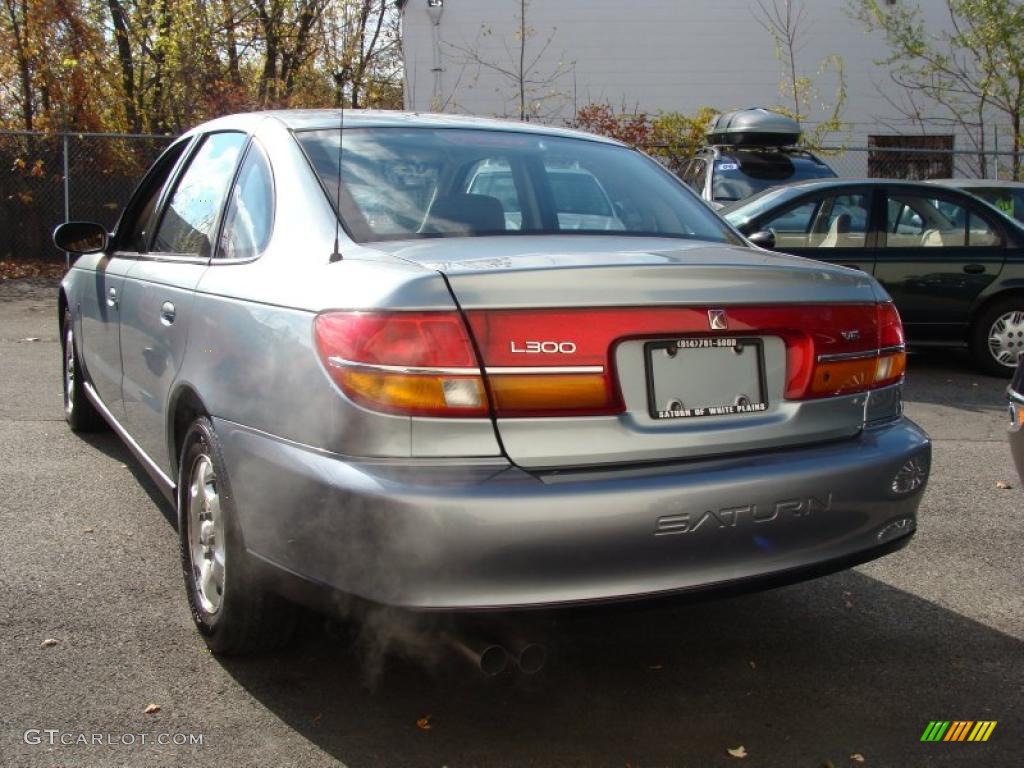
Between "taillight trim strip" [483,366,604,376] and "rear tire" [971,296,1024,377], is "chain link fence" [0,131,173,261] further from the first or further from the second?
"taillight trim strip" [483,366,604,376]

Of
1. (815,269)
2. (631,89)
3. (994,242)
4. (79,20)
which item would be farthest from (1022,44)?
A: (815,269)

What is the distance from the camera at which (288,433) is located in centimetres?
287

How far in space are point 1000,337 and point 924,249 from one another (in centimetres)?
99

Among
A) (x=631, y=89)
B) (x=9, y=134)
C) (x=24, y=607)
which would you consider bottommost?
(x=24, y=607)

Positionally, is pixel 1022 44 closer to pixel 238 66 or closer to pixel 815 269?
pixel 238 66

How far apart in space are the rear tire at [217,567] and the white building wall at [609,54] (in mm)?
18919

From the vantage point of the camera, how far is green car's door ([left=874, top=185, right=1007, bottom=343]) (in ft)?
30.9

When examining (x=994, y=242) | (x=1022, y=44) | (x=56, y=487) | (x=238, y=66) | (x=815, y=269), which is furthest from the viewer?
(x=238, y=66)

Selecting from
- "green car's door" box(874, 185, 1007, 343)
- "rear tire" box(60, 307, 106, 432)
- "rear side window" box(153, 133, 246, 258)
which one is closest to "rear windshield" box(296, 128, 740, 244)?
"rear side window" box(153, 133, 246, 258)

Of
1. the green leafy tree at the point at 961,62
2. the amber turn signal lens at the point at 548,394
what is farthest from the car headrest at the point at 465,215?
the green leafy tree at the point at 961,62

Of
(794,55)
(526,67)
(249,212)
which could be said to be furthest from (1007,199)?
(526,67)

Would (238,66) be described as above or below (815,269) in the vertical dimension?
above

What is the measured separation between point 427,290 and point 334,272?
0.35m

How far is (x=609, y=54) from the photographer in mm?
21734
